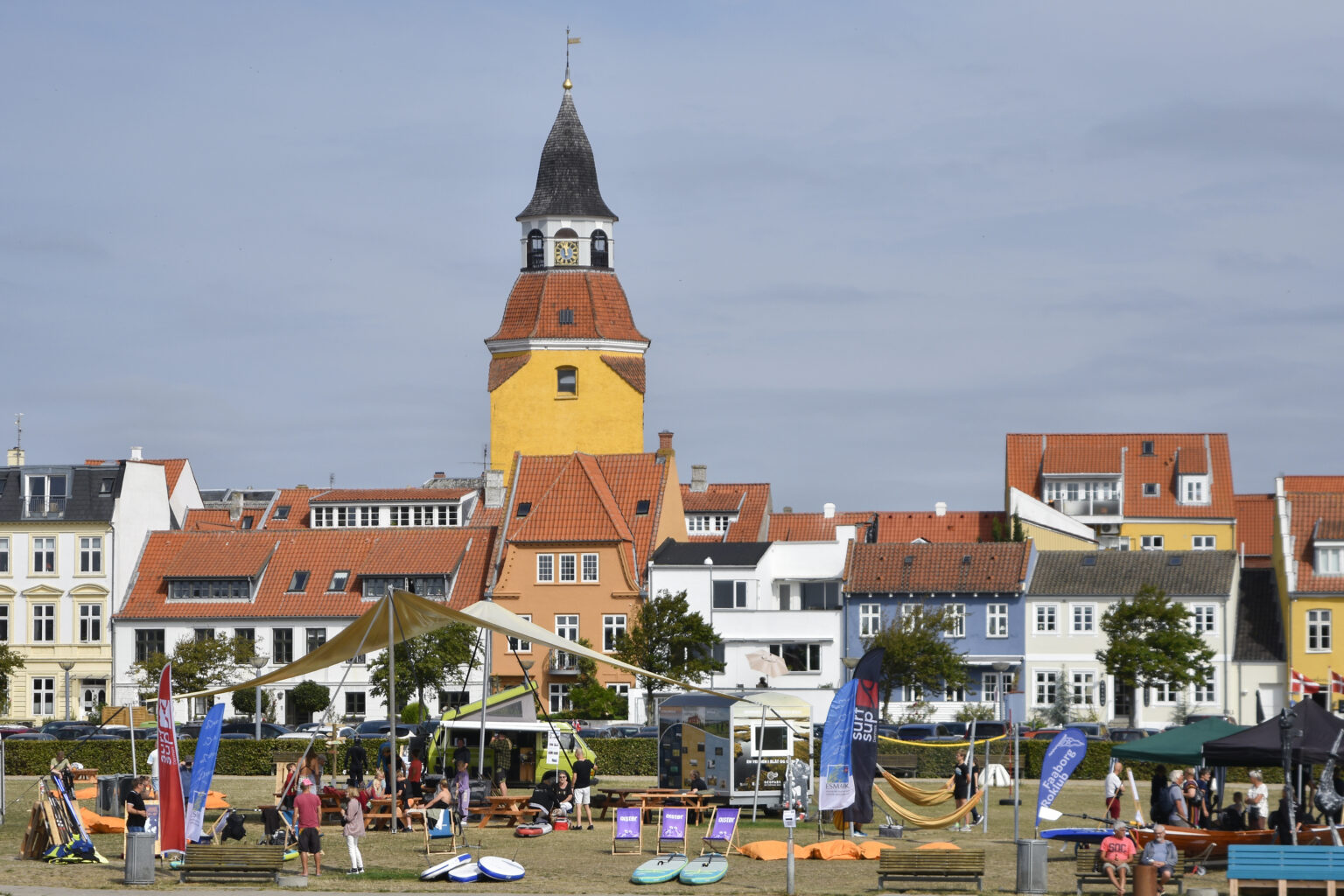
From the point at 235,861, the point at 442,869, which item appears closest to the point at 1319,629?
the point at 442,869

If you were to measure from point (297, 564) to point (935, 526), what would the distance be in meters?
32.0

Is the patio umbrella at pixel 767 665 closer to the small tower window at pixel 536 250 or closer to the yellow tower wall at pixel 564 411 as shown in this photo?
the yellow tower wall at pixel 564 411

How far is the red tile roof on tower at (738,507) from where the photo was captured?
9200 cm

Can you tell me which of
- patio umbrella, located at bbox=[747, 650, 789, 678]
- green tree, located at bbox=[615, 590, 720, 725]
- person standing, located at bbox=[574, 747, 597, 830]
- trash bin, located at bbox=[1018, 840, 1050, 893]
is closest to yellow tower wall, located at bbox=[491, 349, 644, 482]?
green tree, located at bbox=[615, 590, 720, 725]

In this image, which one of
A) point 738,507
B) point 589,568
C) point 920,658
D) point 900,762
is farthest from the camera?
point 738,507

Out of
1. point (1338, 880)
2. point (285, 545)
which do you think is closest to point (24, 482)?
point (285, 545)

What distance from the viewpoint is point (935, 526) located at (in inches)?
3878

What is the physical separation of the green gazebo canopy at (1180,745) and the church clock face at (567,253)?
2707 inches

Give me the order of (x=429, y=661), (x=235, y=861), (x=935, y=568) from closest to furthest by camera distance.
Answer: (x=235, y=861) → (x=429, y=661) → (x=935, y=568)

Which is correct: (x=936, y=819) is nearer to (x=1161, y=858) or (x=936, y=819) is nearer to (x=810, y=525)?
(x=1161, y=858)

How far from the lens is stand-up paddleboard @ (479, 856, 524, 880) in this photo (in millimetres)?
29297

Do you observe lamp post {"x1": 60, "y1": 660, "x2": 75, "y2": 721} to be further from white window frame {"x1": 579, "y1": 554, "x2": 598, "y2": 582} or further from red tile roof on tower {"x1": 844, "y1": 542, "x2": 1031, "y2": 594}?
red tile roof on tower {"x1": 844, "y1": 542, "x2": 1031, "y2": 594}

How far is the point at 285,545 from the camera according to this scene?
270ft

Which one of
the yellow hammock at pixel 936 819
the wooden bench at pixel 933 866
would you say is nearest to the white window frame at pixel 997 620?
the yellow hammock at pixel 936 819
